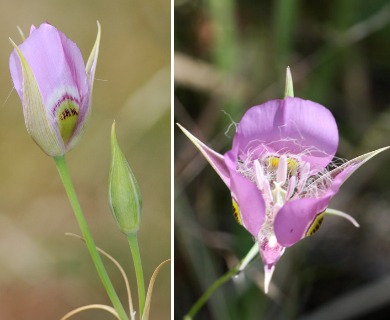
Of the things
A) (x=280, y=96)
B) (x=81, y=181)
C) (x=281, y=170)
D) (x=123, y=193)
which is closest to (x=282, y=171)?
(x=281, y=170)

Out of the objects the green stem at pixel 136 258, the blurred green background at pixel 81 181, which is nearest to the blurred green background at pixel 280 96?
the blurred green background at pixel 81 181

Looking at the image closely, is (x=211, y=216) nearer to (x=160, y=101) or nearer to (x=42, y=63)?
(x=160, y=101)

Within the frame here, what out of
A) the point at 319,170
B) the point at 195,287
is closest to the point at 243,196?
the point at 319,170

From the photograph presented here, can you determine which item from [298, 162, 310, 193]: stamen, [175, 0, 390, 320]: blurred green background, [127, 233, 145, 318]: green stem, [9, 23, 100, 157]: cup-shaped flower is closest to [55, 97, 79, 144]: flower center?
[9, 23, 100, 157]: cup-shaped flower

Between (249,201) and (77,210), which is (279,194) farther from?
(77,210)

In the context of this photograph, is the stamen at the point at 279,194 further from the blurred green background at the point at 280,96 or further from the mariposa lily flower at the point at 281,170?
the blurred green background at the point at 280,96

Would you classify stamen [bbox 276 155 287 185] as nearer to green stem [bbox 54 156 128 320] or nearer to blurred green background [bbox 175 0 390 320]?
green stem [bbox 54 156 128 320]
